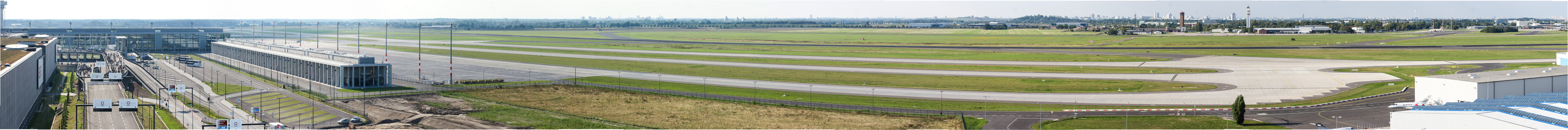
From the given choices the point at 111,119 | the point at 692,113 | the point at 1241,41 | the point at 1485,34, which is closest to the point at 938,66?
the point at 692,113

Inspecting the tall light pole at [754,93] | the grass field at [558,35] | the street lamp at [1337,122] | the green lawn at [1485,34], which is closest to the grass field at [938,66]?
the tall light pole at [754,93]

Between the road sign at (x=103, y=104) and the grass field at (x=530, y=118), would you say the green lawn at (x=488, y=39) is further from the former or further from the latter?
the road sign at (x=103, y=104)

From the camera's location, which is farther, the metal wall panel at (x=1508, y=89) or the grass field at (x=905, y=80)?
the grass field at (x=905, y=80)

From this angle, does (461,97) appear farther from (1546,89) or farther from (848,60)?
(1546,89)

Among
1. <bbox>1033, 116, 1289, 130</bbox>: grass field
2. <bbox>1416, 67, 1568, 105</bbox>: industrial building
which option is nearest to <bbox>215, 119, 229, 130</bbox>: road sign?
<bbox>1033, 116, 1289, 130</bbox>: grass field

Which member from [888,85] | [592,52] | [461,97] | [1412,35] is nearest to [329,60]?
[461,97]

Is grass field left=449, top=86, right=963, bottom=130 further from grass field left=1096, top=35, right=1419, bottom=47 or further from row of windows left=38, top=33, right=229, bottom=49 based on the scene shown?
grass field left=1096, top=35, right=1419, bottom=47

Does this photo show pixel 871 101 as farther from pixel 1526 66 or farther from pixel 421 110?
pixel 1526 66

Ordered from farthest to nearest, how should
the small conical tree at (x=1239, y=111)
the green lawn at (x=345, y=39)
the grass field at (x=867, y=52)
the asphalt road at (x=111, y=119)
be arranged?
the green lawn at (x=345, y=39) → the grass field at (x=867, y=52) → the small conical tree at (x=1239, y=111) → the asphalt road at (x=111, y=119)
